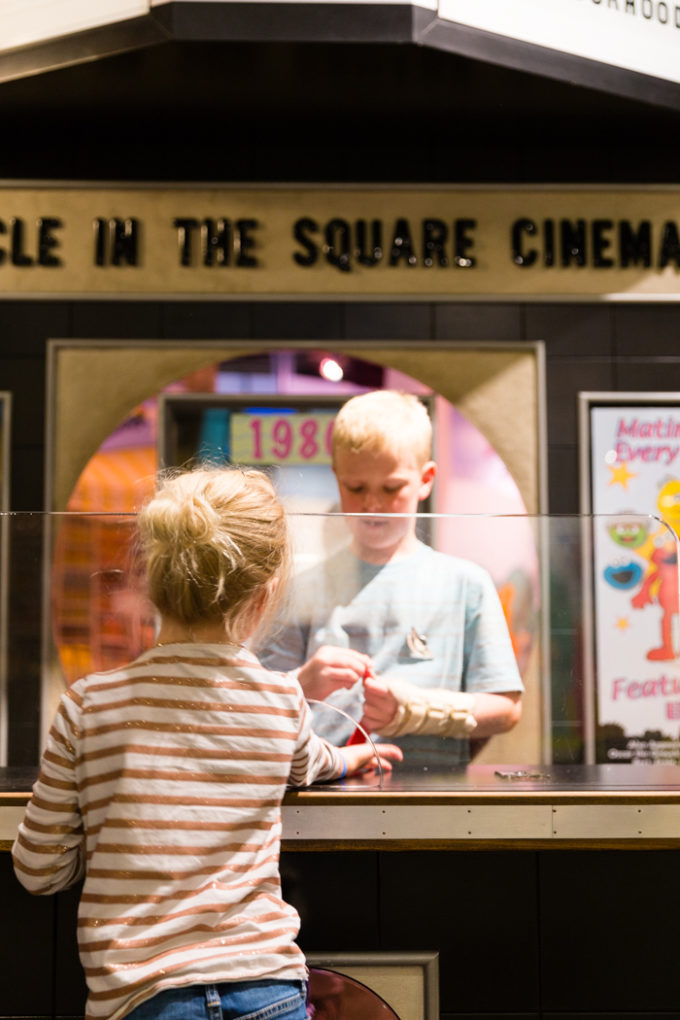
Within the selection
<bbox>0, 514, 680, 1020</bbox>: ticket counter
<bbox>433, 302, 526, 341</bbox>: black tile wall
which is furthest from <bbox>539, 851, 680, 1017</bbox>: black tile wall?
<bbox>433, 302, 526, 341</bbox>: black tile wall

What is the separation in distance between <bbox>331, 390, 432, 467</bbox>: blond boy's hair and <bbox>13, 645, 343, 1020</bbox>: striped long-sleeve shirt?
3.40 ft

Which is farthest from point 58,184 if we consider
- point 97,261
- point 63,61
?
point 63,61

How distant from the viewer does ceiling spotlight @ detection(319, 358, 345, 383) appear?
11.5 feet

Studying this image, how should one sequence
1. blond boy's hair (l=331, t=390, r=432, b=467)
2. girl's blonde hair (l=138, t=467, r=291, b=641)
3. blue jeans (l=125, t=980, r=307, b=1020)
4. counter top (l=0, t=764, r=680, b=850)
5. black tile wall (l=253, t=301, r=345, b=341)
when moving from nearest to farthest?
1. blue jeans (l=125, t=980, r=307, b=1020)
2. girl's blonde hair (l=138, t=467, r=291, b=641)
3. counter top (l=0, t=764, r=680, b=850)
4. blond boy's hair (l=331, t=390, r=432, b=467)
5. black tile wall (l=253, t=301, r=345, b=341)

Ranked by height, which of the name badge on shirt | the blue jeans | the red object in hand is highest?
the name badge on shirt

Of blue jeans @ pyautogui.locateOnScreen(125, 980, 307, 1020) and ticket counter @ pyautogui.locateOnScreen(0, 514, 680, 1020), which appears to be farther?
ticket counter @ pyautogui.locateOnScreen(0, 514, 680, 1020)

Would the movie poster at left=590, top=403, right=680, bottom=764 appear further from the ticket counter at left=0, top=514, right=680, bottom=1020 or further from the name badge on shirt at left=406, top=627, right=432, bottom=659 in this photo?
the name badge on shirt at left=406, top=627, right=432, bottom=659

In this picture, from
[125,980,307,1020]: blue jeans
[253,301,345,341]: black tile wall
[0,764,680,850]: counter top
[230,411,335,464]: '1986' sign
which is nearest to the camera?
[125,980,307,1020]: blue jeans

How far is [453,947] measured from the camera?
163 cm

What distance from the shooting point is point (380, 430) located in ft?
7.73

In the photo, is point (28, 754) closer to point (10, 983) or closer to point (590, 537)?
point (10, 983)

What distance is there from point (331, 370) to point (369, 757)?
6.81 ft

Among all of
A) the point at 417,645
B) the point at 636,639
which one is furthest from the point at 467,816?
the point at 636,639

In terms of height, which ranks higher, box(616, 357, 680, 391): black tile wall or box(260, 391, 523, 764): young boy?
box(616, 357, 680, 391): black tile wall
